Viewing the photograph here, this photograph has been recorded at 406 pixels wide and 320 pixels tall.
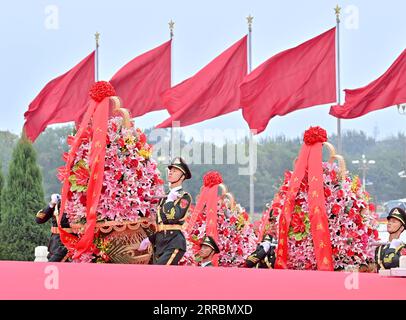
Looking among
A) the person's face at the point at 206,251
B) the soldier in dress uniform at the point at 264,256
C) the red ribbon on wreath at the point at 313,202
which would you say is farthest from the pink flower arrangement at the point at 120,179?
the person's face at the point at 206,251

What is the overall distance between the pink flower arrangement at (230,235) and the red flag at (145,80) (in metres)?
4.50

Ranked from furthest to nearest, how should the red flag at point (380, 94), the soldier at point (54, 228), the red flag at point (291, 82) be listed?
1. the red flag at point (291, 82)
2. the red flag at point (380, 94)
3. the soldier at point (54, 228)

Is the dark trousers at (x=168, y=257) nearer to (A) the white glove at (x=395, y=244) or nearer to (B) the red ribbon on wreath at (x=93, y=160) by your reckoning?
(B) the red ribbon on wreath at (x=93, y=160)

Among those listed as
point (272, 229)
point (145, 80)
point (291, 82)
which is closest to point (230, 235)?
point (272, 229)

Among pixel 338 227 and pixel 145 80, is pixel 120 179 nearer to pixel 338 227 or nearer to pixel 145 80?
pixel 338 227

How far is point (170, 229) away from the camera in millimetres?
6926

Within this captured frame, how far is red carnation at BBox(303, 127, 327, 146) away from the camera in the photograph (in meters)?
7.64

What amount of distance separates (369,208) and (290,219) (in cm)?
78

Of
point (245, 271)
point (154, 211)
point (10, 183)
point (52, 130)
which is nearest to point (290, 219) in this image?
point (154, 211)

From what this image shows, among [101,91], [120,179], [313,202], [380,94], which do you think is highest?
[380,94]

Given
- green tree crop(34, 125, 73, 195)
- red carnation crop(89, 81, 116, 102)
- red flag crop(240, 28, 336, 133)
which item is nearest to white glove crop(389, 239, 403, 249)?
red carnation crop(89, 81, 116, 102)

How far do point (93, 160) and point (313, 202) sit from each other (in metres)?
1.80

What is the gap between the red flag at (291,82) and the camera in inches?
508
